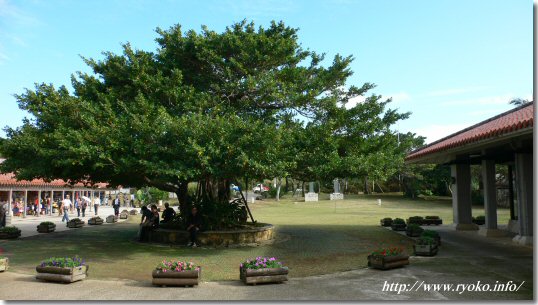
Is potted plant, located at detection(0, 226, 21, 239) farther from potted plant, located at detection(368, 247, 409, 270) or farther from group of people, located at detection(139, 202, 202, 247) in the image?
potted plant, located at detection(368, 247, 409, 270)

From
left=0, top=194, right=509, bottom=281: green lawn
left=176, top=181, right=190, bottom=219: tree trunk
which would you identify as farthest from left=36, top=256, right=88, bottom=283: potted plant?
left=176, top=181, right=190, bottom=219: tree trunk

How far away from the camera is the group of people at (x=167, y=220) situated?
1605 centimetres

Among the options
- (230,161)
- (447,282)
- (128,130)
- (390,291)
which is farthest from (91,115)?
Result: (447,282)

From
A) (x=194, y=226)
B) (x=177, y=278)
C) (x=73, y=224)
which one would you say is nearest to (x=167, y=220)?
(x=194, y=226)

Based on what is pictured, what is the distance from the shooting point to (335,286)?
30.6ft

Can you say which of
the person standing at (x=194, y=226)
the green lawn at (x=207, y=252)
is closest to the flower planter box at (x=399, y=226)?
the green lawn at (x=207, y=252)

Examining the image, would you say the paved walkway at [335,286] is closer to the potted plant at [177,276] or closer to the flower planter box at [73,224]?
the potted plant at [177,276]

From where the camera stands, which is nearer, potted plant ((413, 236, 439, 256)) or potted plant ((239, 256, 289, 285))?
potted plant ((239, 256, 289, 285))

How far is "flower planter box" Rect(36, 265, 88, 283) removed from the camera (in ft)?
31.8

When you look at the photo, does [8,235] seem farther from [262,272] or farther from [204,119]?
[262,272]

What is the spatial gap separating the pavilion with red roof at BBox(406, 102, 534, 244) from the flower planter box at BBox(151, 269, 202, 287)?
8.28 m

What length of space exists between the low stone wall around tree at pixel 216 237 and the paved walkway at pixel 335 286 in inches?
219

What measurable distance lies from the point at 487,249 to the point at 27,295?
13764mm

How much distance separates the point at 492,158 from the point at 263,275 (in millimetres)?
13649
